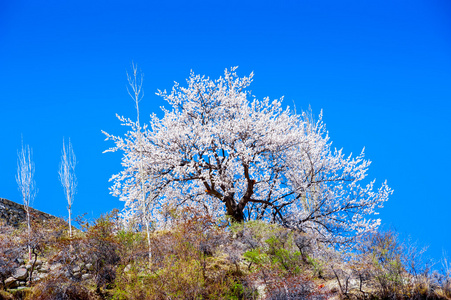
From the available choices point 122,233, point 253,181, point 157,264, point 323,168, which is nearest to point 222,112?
point 253,181

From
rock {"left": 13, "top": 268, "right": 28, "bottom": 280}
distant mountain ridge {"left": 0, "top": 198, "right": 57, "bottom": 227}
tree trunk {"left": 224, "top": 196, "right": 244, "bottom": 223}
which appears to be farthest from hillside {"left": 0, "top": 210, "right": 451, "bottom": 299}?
distant mountain ridge {"left": 0, "top": 198, "right": 57, "bottom": 227}

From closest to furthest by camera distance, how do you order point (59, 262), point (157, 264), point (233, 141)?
point (157, 264) < point (59, 262) < point (233, 141)

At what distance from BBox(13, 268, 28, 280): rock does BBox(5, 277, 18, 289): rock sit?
3.9 inches

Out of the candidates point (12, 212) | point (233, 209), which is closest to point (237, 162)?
point (233, 209)

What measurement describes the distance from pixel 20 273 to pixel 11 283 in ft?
0.96

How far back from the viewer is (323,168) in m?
15.0

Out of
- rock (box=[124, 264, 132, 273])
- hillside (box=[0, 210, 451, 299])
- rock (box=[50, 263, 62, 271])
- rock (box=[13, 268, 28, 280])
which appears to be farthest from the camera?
rock (box=[50, 263, 62, 271])

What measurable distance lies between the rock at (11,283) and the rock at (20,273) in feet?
0.33

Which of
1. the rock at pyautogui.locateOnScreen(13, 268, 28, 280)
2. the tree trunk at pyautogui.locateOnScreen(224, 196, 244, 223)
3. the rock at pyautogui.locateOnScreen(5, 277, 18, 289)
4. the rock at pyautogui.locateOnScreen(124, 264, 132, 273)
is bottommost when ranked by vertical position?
the rock at pyautogui.locateOnScreen(5, 277, 18, 289)

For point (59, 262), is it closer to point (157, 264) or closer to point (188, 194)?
point (157, 264)

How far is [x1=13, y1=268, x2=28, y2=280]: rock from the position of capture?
8.70 metres

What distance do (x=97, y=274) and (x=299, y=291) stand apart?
196 inches

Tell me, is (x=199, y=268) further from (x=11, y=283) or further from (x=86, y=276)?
(x=11, y=283)

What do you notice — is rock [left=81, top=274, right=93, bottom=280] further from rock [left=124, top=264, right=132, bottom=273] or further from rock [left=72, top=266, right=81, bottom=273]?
rock [left=124, top=264, right=132, bottom=273]
